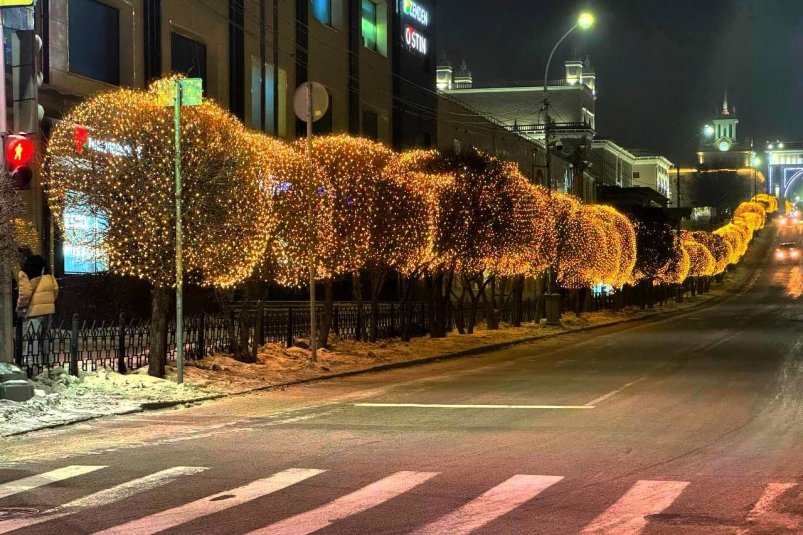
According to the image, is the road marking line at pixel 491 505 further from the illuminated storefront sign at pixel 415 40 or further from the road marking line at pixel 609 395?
the illuminated storefront sign at pixel 415 40

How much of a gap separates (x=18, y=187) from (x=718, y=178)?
173 m

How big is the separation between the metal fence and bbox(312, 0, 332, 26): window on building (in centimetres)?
1381

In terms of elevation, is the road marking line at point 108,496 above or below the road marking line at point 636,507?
above

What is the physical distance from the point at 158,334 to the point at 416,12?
107 ft

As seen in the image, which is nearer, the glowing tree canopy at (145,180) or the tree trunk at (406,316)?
the glowing tree canopy at (145,180)

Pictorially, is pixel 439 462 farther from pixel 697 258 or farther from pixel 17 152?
pixel 697 258

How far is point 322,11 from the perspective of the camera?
3838cm

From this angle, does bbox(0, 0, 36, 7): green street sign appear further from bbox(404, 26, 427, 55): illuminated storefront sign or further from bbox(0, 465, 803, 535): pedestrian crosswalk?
bbox(404, 26, 427, 55): illuminated storefront sign

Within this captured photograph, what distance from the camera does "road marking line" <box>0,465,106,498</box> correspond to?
28.7 feet

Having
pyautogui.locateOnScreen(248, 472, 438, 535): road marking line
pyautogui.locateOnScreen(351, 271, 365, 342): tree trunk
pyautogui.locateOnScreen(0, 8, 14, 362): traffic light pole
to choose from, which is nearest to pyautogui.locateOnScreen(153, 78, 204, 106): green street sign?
pyautogui.locateOnScreen(0, 8, 14, 362): traffic light pole

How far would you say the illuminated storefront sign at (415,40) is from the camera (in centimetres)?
4581

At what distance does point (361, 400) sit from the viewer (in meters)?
15.5

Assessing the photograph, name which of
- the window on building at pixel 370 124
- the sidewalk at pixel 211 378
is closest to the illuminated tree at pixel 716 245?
the window on building at pixel 370 124

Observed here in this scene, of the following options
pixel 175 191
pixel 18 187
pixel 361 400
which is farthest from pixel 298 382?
pixel 18 187
